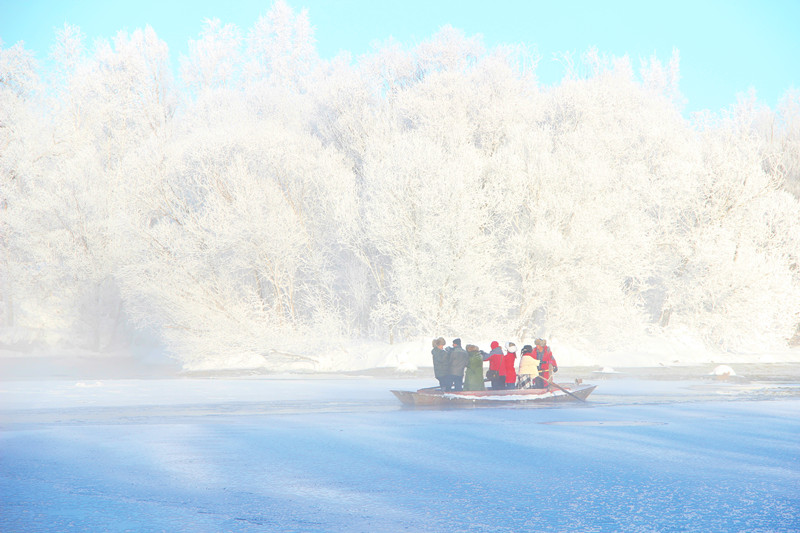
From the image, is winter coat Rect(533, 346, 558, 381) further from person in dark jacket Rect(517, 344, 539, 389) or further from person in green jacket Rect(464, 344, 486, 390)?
person in green jacket Rect(464, 344, 486, 390)

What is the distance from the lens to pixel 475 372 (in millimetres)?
19828

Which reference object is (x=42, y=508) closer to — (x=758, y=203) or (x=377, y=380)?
(x=377, y=380)

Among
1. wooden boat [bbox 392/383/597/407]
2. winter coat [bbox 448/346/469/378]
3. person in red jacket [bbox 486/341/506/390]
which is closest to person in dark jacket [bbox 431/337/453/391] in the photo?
winter coat [bbox 448/346/469/378]

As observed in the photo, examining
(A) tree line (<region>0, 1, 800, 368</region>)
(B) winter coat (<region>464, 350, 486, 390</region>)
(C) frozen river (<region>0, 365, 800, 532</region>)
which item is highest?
(A) tree line (<region>0, 1, 800, 368</region>)

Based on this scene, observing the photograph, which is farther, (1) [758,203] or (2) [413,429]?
(1) [758,203]

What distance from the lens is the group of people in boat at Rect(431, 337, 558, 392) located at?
19.9 meters

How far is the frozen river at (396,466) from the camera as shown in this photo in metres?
8.00

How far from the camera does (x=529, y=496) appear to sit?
353 inches

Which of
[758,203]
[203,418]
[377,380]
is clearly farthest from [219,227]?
[758,203]

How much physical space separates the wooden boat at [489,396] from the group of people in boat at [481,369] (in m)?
0.43

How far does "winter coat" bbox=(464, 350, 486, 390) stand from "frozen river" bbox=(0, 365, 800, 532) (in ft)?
4.70

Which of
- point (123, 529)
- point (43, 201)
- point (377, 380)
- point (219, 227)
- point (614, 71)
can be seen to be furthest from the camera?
point (614, 71)

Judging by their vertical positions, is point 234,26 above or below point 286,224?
above

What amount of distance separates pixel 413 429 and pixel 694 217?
30.5 metres
